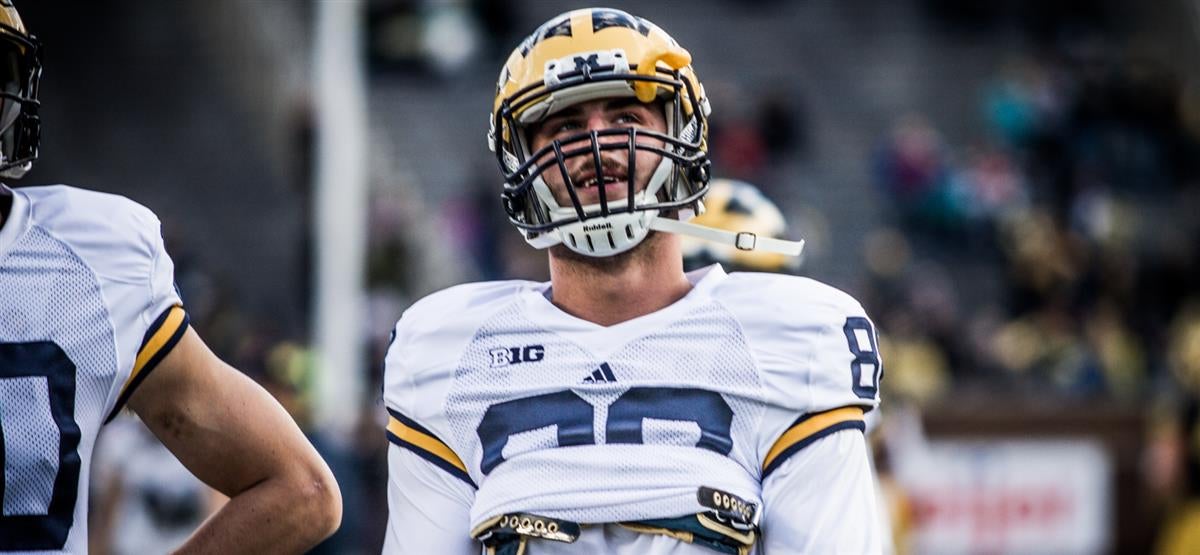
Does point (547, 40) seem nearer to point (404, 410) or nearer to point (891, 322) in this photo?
point (404, 410)

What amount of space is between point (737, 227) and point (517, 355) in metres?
2.03

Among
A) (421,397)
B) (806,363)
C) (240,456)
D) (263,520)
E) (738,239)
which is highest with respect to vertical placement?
(738,239)

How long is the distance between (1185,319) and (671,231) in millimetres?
11987

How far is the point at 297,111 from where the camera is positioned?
608 inches

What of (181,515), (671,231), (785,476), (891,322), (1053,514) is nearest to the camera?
(785,476)

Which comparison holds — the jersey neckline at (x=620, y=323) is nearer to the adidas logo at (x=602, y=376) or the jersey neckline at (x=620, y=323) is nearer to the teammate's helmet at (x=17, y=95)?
the adidas logo at (x=602, y=376)

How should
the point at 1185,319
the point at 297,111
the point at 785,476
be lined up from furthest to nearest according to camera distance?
the point at 297,111, the point at 1185,319, the point at 785,476

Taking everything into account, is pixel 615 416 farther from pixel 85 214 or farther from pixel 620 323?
pixel 85 214

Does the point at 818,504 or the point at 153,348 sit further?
the point at 153,348

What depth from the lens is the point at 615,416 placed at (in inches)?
115

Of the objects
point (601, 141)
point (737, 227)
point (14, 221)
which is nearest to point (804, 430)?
point (601, 141)

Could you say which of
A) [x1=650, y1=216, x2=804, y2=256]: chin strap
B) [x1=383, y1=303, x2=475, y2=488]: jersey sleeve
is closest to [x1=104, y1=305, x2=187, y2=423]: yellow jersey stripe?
[x1=383, y1=303, x2=475, y2=488]: jersey sleeve

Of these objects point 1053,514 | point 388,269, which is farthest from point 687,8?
point 1053,514

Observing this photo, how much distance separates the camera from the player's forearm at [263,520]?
124 inches
